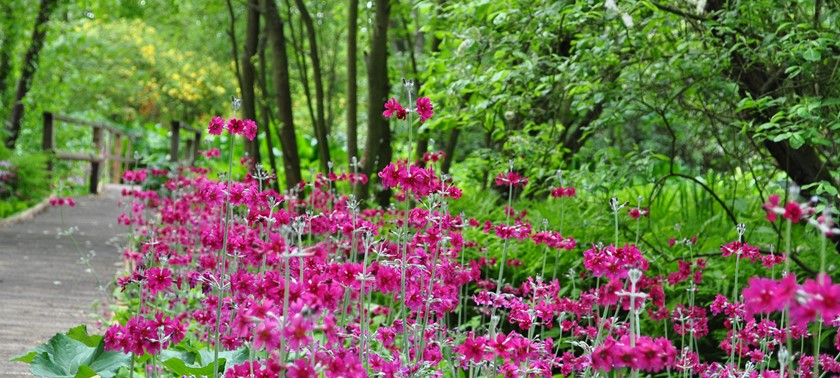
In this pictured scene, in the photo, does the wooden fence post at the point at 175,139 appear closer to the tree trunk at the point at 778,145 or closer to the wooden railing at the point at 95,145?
the wooden railing at the point at 95,145

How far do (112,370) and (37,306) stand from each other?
9.57 ft

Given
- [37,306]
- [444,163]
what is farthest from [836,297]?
[444,163]

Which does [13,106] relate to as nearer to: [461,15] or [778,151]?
[461,15]

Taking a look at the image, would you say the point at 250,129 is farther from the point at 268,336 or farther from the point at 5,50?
the point at 5,50

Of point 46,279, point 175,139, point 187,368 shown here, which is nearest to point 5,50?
Result: point 175,139

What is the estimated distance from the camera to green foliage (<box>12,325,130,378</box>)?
125 inches

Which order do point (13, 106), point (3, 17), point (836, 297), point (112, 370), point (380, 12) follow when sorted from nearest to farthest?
point (836, 297) < point (112, 370) < point (380, 12) < point (3, 17) < point (13, 106)

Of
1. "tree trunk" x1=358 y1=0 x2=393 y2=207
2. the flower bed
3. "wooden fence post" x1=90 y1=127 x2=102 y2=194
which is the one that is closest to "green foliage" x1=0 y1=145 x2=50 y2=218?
"wooden fence post" x1=90 y1=127 x2=102 y2=194

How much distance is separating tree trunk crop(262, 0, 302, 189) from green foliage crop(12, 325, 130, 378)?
4953 mm

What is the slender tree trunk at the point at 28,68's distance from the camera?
1263 cm

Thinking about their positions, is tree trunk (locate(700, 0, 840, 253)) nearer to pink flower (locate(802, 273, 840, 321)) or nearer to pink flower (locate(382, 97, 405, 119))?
pink flower (locate(382, 97, 405, 119))

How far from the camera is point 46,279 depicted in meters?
6.95

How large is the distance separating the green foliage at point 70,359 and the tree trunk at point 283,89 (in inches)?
195

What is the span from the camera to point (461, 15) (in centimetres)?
Answer: 590
